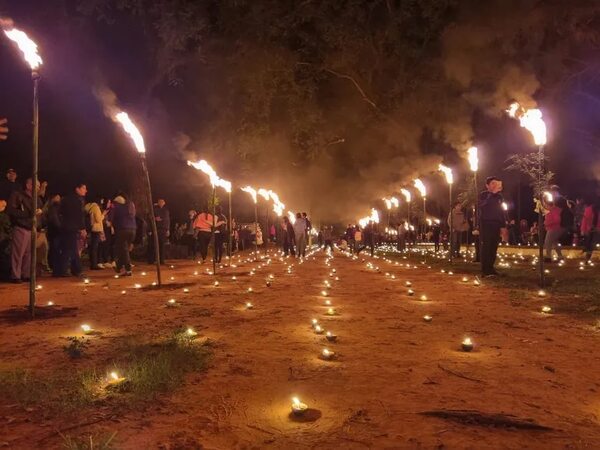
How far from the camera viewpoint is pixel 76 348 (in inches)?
210

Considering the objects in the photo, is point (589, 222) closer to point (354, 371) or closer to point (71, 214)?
point (71, 214)

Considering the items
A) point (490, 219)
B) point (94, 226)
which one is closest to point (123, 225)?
point (94, 226)

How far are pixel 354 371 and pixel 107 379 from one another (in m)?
1.90

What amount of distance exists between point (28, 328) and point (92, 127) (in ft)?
56.5

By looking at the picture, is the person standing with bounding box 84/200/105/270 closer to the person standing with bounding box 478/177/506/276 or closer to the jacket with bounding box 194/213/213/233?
the jacket with bounding box 194/213/213/233

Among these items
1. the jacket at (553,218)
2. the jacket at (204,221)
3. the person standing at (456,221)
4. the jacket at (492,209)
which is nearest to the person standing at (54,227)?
the jacket at (204,221)

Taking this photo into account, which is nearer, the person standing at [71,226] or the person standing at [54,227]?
the person standing at [71,226]

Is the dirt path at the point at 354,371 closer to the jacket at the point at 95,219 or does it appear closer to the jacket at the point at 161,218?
the jacket at the point at 95,219

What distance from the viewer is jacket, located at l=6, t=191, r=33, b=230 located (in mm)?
11359

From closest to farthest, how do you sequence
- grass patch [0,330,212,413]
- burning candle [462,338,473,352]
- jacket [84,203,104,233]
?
grass patch [0,330,212,413], burning candle [462,338,473,352], jacket [84,203,104,233]

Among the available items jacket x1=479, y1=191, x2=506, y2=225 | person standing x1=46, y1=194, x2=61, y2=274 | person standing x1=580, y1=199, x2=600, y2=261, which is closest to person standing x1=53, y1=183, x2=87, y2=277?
person standing x1=46, y1=194, x2=61, y2=274

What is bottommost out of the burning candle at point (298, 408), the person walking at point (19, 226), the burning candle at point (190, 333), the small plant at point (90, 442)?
the small plant at point (90, 442)

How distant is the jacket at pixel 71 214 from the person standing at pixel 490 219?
881cm

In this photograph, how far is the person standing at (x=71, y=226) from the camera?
1312 cm
